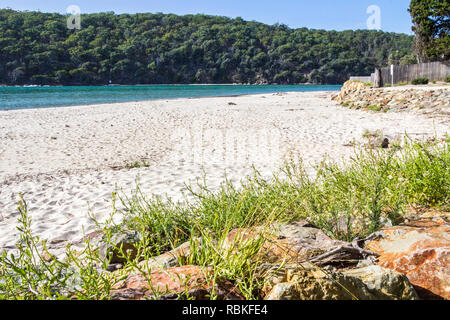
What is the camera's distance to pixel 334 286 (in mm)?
1621

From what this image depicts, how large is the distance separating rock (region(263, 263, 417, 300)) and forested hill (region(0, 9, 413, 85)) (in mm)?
100521

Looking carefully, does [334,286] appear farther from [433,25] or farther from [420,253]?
[433,25]

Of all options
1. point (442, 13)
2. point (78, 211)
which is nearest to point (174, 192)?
point (78, 211)

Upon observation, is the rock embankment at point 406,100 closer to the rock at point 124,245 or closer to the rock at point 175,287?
the rock at point 124,245

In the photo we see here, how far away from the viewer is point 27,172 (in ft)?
23.9

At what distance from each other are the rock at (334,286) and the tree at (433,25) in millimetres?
39521

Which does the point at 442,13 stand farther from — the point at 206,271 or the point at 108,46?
the point at 108,46

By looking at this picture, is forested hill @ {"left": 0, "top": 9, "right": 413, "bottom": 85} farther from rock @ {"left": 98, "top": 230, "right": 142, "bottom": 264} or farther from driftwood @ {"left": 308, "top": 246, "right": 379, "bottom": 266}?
driftwood @ {"left": 308, "top": 246, "right": 379, "bottom": 266}

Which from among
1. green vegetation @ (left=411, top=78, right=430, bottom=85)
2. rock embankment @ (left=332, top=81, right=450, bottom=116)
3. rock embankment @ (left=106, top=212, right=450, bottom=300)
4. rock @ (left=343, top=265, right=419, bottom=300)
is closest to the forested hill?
green vegetation @ (left=411, top=78, right=430, bottom=85)

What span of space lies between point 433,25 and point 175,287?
43337 mm

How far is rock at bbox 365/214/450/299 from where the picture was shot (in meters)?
1.80

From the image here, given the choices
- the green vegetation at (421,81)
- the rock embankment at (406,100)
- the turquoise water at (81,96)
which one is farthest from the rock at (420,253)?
the turquoise water at (81,96)

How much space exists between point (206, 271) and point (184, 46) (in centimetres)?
13481
